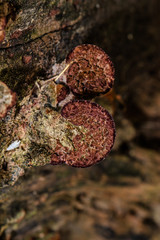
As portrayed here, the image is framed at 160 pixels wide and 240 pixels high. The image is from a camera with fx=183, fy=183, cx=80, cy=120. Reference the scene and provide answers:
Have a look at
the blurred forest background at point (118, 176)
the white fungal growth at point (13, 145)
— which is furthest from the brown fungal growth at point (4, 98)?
the blurred forest background at point (118, 176)

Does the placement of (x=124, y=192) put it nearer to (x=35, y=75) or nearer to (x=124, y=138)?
(x=124, y=138)

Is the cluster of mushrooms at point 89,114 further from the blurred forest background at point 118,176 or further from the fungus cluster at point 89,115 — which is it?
the blurred forest background at point 118,176

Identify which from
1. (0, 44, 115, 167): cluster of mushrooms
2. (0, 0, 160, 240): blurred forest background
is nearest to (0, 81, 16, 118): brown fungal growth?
(0, 44, 115, 167): cluster of mushrooms

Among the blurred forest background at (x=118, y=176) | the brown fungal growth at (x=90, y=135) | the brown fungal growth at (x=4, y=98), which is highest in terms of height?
the brown fungal growth at (x=4, y=98)

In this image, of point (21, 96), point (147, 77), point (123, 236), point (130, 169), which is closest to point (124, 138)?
point (130, 169)

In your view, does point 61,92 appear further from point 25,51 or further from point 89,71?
point 25,51

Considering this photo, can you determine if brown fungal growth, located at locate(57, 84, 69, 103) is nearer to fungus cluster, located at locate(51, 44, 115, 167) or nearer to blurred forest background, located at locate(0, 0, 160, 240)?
fungus cluster, located at locate(51, 44, 115, 167)
